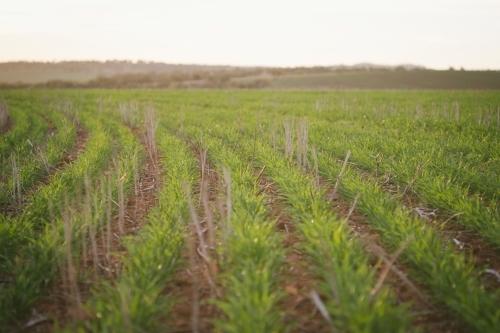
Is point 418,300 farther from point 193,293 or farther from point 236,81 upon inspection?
point 236,81

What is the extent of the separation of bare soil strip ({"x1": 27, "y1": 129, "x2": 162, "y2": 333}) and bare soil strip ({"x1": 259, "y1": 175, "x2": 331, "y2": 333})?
1.63m

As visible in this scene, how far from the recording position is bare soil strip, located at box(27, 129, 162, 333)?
309 cm

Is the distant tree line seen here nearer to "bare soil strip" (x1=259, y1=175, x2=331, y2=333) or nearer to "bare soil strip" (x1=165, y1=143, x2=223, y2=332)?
"bare soil strip" (x1=259, y1=175, x2=331, y2=333)

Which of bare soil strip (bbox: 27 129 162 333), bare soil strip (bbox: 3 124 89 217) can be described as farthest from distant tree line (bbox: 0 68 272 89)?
bare soil strip (bbox: 27 129 162 333)

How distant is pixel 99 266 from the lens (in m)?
3.85

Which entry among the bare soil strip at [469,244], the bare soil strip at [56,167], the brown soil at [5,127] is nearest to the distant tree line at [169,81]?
the brown soil at [5,127]

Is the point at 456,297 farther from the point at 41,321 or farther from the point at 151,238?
the point at 41,321

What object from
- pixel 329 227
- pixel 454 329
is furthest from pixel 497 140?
pixel 454 329

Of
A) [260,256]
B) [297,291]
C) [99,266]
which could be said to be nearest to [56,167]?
[99,266]

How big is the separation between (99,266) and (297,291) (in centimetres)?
213

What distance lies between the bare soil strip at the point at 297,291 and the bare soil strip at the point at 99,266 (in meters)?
1.63

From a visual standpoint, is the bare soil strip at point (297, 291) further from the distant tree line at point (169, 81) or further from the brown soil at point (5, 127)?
the distant tree line at point (169, 81)

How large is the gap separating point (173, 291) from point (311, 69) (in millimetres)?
86969

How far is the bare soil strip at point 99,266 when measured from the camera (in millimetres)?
3088
